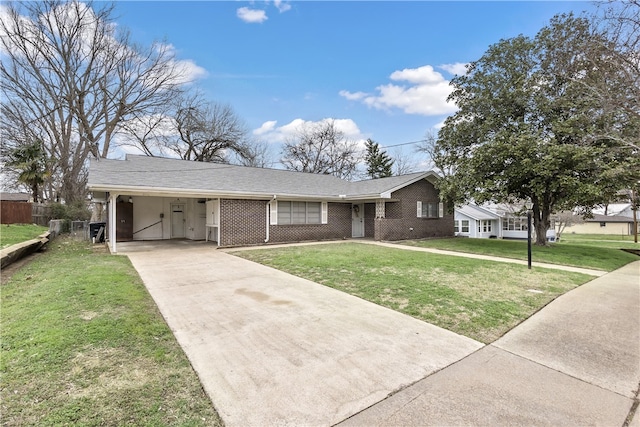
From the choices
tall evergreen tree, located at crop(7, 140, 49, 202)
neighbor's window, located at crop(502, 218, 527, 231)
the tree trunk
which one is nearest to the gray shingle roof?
the tree trunk

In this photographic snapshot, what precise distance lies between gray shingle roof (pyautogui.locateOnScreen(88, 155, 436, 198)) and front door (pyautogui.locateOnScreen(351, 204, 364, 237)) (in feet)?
3.83

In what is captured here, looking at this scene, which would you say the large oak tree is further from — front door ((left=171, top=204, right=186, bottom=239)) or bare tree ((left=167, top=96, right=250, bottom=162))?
bare tree ((left=167, top=96, right=250, bottom=162))

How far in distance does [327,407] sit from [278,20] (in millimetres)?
14344

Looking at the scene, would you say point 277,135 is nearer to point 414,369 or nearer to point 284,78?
point 284,78

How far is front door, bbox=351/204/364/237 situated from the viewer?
59.3 feet

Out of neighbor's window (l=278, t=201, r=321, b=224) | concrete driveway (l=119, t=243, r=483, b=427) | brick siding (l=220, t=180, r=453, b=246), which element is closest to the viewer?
concrete driveway (l=119, t=243, r=483, b=427)

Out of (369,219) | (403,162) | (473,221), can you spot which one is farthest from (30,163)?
(403,162)

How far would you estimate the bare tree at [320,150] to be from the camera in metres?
34.1

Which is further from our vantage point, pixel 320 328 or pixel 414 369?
pixel 320 328

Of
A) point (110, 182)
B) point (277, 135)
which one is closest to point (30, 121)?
point (110, 182)

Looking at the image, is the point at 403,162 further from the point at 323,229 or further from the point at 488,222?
the point at 323,229

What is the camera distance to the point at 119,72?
22.8m

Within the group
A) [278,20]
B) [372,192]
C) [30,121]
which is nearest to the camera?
[278,20]

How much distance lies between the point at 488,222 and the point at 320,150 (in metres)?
19.8
